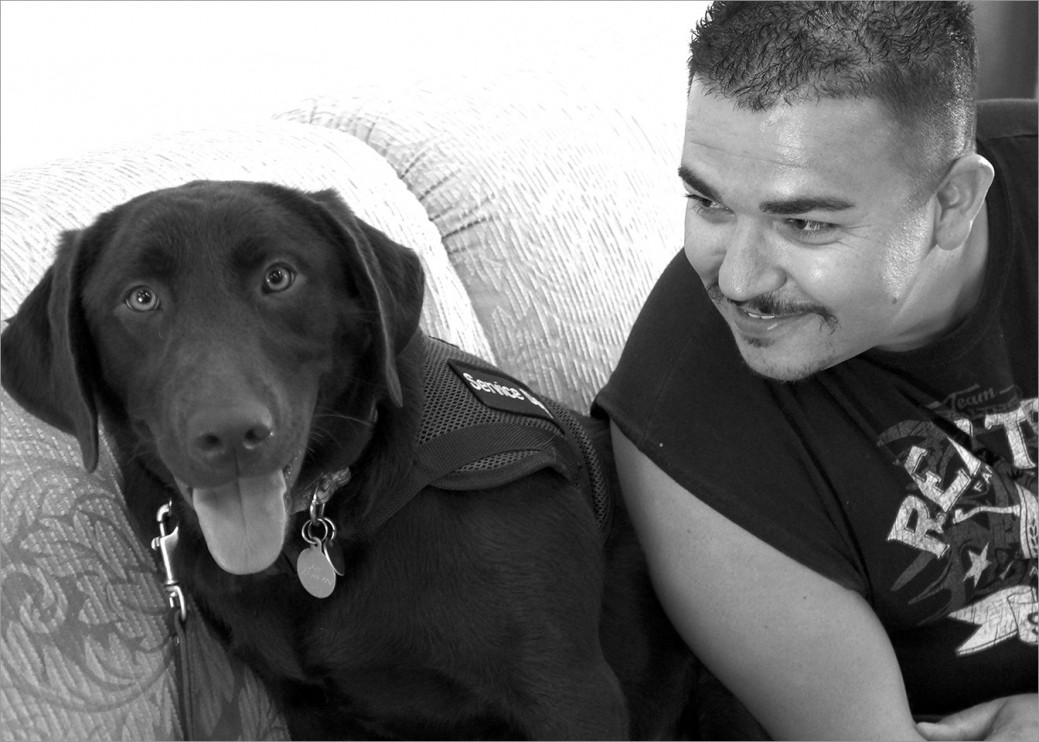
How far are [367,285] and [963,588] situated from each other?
3.44 ft

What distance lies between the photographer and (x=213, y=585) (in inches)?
64.5

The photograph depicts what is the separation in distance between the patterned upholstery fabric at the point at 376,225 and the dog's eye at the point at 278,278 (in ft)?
1.35

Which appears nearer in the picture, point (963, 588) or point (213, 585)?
point (213, 585)

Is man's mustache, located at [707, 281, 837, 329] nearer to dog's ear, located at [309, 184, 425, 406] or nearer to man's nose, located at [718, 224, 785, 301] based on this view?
man's nose, located at [718, 224, 785, 301]

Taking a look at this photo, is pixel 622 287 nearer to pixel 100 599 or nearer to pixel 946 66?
pixel 946 66

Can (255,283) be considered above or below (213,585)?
above

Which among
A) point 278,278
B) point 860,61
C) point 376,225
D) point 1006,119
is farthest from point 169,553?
point 1006,119

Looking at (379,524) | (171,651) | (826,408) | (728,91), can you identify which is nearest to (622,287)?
(826,408)

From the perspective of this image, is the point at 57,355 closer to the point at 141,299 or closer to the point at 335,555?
the point at 141,299

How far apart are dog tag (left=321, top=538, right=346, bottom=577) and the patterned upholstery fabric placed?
285 mm

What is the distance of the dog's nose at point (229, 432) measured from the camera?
138 cm

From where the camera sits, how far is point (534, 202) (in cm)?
243

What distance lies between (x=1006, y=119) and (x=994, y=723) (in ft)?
3.42

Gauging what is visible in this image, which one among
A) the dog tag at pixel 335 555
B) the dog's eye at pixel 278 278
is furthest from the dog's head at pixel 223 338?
the dog tag at pixel 335 555
